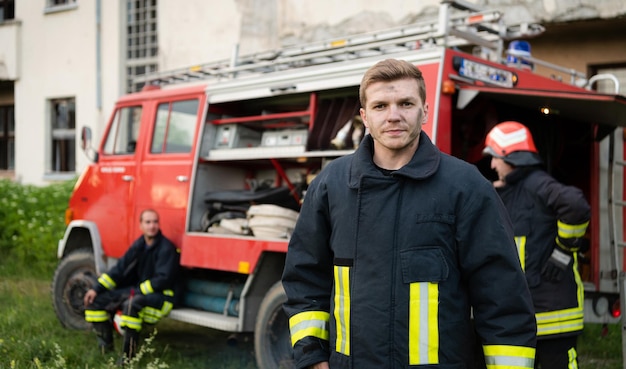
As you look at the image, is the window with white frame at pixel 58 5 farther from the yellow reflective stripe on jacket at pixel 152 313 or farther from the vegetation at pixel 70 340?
the yellow reflective stripe on jacket at pixel 152 313

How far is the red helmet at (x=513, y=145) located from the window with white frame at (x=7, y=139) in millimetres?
14990

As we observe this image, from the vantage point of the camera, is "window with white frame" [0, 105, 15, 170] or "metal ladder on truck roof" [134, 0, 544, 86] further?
"window with white frame" [0, 105, 15, 170]

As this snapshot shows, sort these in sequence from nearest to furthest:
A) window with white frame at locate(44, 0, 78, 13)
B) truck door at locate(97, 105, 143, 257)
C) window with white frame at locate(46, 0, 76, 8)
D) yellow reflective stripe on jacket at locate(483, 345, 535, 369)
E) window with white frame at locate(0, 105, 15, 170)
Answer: yellow reflective stripe on jacket at locate(483, 345, 535, 369) < truck door at locate(97, 105, 143, 257) < window with white frame at locate(44, 0, 78, 13) < window with white frame at locate(46, 0, 76, 8) < window with white frame at locate(0, 105, 15, 170)

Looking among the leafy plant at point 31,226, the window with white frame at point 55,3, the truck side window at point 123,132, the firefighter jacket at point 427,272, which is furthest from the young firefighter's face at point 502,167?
the window with white frame at point 55,3

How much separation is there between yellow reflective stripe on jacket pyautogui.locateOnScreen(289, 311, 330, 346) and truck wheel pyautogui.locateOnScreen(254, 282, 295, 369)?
9.27 feet

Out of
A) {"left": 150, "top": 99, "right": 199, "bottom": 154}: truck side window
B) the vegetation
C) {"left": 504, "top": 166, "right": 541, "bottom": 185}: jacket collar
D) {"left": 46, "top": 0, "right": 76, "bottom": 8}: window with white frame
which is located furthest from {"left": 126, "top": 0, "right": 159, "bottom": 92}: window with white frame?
{"left": 504, "top": 166, "right": 541, "bottom": 185}: jacket collar

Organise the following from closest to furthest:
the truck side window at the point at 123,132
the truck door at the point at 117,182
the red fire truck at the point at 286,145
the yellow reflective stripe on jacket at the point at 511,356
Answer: the yellow reflective stripe on jacket at the point at 511,356 → the red fire truck at the point at 286,145 → the truck door at the point at 117,182 → the truck side window at the point at 123,132

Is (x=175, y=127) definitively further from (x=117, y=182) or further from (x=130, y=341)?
(x=130, y=341)

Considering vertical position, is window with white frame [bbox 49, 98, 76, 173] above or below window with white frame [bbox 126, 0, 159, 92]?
below

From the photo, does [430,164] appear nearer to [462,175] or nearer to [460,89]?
[462,175]

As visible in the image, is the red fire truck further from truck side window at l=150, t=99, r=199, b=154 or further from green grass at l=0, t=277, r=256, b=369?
green grass at l=0, t=277, r=256, b=369

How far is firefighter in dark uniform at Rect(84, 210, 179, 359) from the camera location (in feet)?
Answer: 19.7

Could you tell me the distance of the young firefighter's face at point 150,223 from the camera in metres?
6.11

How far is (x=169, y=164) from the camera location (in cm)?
647
